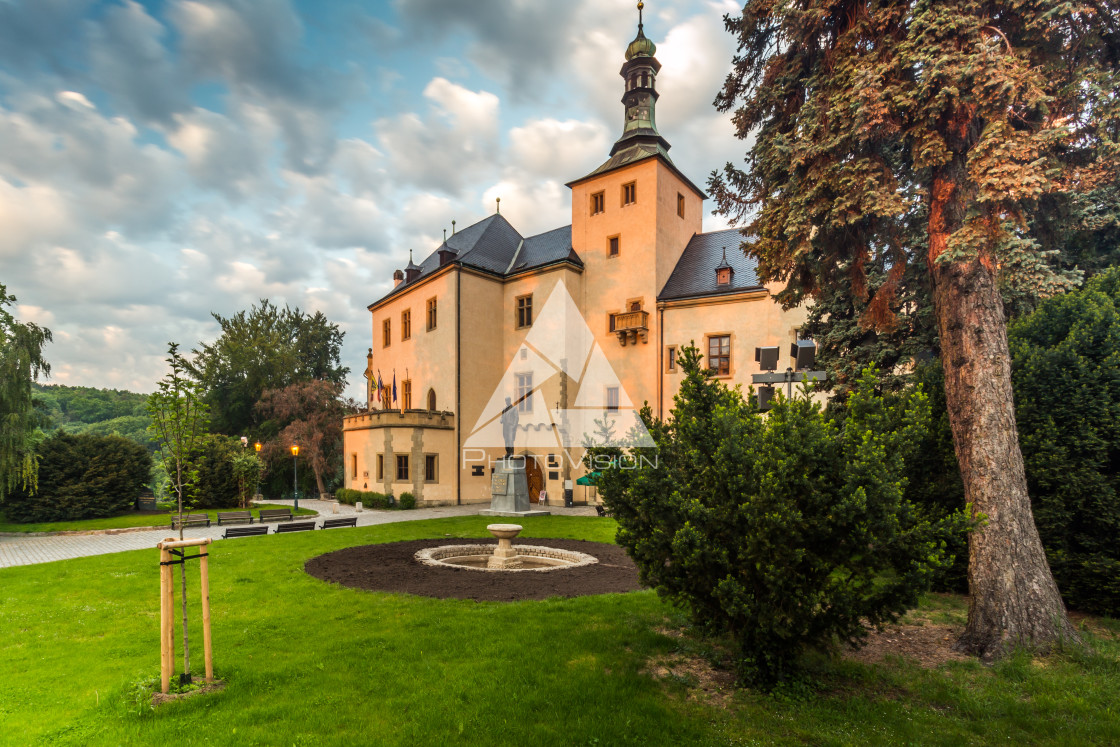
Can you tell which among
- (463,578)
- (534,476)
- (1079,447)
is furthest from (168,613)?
(534,476)

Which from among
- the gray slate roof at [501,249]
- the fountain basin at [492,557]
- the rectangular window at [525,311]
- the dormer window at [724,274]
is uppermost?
the gray slate roof at [501,249]

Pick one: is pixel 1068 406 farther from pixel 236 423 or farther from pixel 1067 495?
pixel 236 423

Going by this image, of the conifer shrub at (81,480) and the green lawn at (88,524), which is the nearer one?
the green lawn at (88,524)

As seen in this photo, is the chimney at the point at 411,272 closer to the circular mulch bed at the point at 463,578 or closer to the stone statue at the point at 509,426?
the stone statue at the point at 509,426

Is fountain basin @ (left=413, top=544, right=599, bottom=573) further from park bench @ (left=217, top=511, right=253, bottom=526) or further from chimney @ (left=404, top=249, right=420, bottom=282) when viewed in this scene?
chimney @ (left=404, top=249, right=420, bottom=282)

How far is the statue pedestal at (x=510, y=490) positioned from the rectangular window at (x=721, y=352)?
9.95m

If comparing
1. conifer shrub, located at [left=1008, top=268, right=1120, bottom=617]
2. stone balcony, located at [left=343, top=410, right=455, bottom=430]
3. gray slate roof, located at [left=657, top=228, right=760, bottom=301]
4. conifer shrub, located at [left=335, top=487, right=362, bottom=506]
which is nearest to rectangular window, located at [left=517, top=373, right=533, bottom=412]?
stone balcony, located at [left=343, top=410, right=455, bottom=430]

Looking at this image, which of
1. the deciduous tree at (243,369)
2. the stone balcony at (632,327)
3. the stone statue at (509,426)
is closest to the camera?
the stone balcony at (632,327)

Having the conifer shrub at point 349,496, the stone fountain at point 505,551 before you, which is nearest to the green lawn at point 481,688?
the stone fountain at point 505,551

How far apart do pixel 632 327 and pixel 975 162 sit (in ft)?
64.9

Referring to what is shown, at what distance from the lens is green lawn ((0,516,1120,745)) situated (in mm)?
4562

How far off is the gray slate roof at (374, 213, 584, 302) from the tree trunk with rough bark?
22109 mm

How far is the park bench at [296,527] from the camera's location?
1780 centimetres

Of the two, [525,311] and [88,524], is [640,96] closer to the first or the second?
[525,311]
